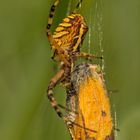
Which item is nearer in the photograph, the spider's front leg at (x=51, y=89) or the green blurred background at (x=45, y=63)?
the spider's front leg at (x=51, y=89)

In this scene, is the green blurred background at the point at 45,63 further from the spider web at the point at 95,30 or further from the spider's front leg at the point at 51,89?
the spider's front leg at the point at 51,89

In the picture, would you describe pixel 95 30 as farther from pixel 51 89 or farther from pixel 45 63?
pixel 51 89

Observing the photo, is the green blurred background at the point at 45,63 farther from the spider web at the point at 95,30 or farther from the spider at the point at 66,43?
the spider at the point at 66,43

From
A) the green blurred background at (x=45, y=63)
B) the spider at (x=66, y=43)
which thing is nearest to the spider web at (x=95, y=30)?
the green blurred background at (x=45, y=63)

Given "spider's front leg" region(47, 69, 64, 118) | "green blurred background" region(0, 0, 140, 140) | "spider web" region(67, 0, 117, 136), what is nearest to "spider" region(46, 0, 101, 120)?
"spider's front leg" region(47, 69, 64, 118)

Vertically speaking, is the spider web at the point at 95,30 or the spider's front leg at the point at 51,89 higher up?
the spider web at the point at 95,30

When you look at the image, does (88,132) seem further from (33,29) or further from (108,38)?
(108,38)
